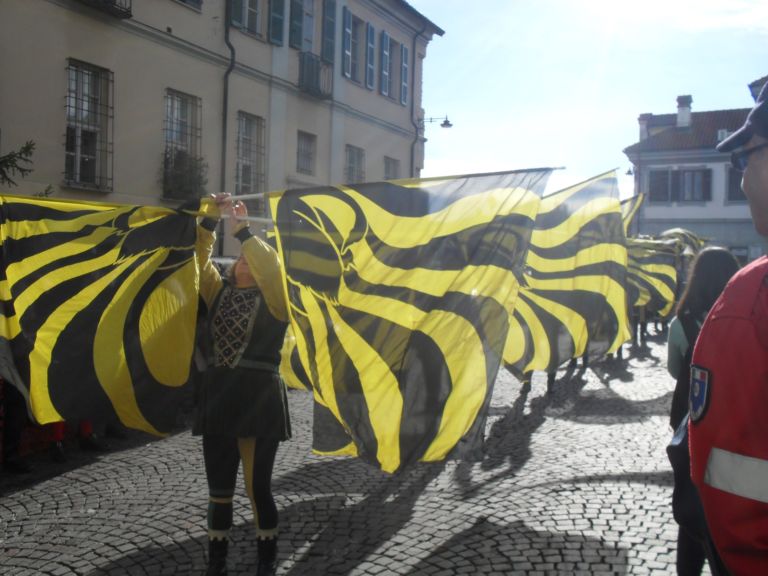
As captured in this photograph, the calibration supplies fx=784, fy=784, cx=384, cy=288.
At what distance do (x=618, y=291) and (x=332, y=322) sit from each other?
562 cm

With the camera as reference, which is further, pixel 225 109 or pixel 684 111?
pixel 684 111

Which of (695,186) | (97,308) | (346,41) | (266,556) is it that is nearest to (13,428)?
(97,308)

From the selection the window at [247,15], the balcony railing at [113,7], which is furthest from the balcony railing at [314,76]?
the balcony railing at [113,7]

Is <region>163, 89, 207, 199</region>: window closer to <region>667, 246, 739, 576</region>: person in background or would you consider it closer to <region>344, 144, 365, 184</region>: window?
<region>344, 144, 365, 184</region>: window

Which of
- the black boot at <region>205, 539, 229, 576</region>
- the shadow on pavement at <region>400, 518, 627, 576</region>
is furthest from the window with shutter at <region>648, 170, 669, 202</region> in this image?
the black boot at <region>205, 539, 229, 576</region>

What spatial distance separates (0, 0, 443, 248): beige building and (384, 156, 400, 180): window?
45 millimetres

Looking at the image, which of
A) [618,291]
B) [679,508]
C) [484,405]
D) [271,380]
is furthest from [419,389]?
[618,291]

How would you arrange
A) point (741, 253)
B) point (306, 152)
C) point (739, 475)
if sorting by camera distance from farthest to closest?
point (741, 253) → point (306, 152) → point (739, 475)

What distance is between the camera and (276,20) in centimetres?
1856

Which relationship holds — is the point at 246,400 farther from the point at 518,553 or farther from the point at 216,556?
the point at 518,553

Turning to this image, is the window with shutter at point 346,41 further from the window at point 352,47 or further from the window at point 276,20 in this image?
the window at point 276,20

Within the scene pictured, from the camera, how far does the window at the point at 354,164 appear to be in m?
22.2

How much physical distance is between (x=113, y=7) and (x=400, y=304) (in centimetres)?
1164

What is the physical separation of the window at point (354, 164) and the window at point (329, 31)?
2.65 meters
